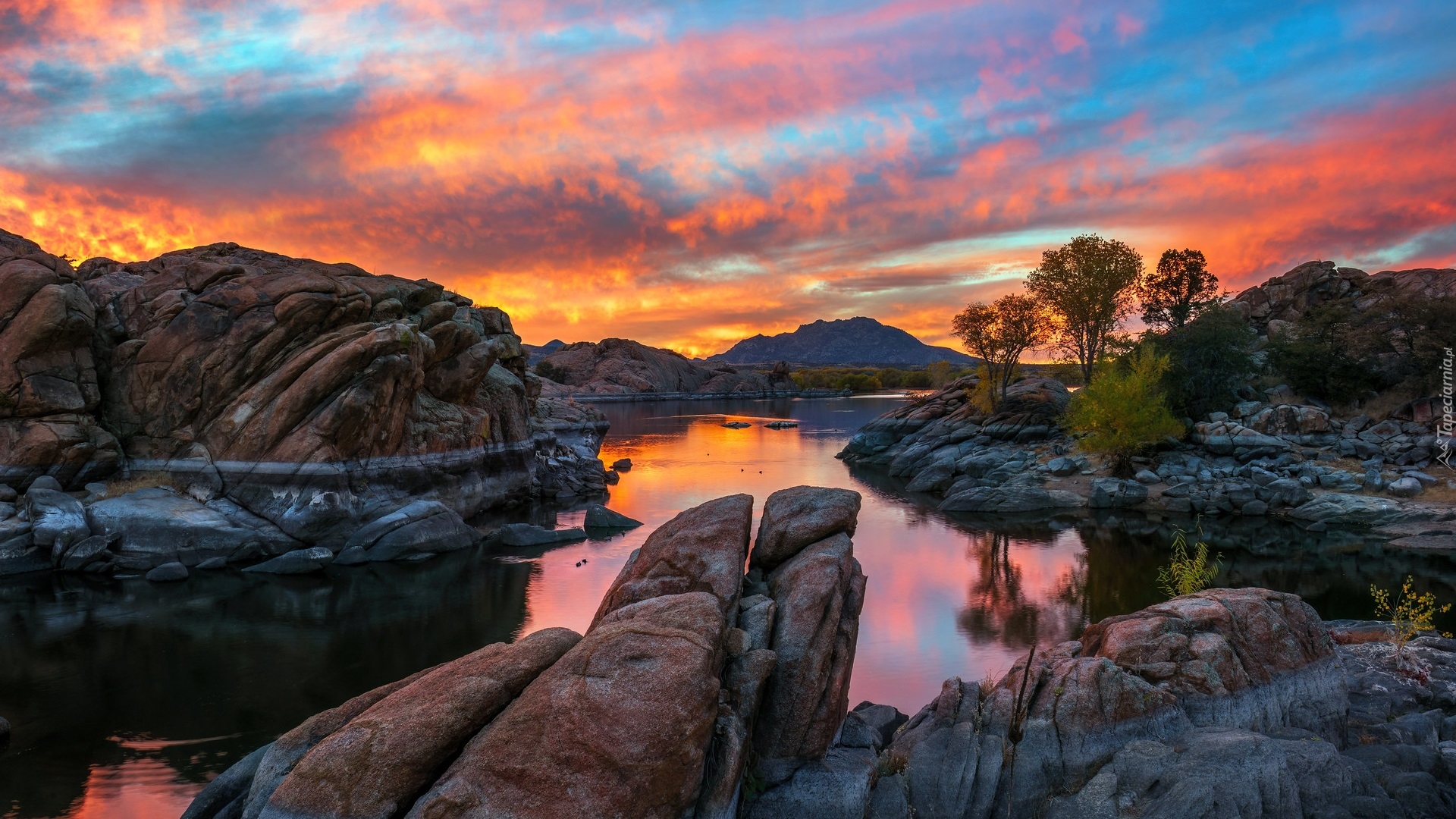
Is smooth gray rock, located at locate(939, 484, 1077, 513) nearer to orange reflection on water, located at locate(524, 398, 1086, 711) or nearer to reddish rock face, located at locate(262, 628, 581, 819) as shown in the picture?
orange reflection on water, located at locate(524, 398, 1086, 711)

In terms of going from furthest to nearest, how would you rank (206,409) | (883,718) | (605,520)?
(605,520) < (206,409) < (883,718)

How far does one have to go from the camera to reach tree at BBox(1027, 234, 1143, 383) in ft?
246

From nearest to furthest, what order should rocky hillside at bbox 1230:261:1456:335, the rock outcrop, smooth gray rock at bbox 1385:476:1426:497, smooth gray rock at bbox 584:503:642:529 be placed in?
the rock outcrop
smooth gray rock at bbox 1385:476:1426:497
smooth gray rock at bbox 584:503:642:529
rocky hillside at bbox 1230:261:1456:335

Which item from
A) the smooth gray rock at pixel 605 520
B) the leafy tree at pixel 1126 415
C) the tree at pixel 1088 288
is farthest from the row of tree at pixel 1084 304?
the smooth gray rock at pixel 605 520

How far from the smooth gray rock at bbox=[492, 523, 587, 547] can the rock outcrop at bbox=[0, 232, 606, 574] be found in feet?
8.08

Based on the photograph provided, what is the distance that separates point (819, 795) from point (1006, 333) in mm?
73036

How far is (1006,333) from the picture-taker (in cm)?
7944

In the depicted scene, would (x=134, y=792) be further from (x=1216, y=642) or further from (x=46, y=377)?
(x=46, y=377)

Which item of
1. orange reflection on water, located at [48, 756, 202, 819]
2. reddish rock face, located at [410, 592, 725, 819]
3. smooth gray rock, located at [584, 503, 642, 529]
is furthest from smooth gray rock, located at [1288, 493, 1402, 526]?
orange reflection on water, located at [48, 756, 202, 819]

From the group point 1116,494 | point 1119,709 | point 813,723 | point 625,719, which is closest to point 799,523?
point 813,723

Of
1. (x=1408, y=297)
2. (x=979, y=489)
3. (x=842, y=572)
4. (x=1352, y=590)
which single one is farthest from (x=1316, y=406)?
(x=842, y=572)

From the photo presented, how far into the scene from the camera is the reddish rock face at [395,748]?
9758 millimetres

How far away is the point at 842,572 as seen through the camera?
591 inches

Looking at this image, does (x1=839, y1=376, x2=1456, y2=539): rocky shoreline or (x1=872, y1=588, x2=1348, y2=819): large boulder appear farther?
(x1=839, y1=376, x2=1456, y2=539): rocky shoreline
